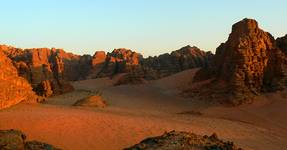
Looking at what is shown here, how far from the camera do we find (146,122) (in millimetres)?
16125

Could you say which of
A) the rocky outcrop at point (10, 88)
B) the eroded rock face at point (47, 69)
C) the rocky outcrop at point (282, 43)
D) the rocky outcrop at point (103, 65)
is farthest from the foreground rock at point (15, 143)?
the rocky outcrop at point (103, 65)

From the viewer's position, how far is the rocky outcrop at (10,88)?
18.3 metres

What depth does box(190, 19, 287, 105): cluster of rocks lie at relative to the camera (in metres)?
22.0

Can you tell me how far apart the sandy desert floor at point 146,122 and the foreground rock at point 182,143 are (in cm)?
491

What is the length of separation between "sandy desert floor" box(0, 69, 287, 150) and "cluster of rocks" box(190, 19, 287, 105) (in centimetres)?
77

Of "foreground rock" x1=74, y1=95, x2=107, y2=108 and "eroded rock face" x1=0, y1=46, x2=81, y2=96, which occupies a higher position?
"eroded rock face" x1=0, y1=46, x2=81, y2=96

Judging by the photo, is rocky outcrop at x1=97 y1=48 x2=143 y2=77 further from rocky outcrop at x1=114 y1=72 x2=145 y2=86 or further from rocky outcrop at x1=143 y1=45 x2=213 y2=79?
rocky outcrop at x1=114 y1=72 x2=145 y2=86

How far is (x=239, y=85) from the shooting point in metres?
21.9

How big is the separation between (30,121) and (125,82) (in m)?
22.5

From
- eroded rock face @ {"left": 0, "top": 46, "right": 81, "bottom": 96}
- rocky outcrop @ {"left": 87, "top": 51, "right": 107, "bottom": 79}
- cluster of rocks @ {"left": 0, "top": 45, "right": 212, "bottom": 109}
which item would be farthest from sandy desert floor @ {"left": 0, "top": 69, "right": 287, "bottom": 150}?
rocky outcrop @ {"left": 87, "top": 51, "right": 107, "bottom": 79}

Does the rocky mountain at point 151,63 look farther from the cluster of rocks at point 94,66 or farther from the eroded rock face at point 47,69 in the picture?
the eroded rock face at point 47,69

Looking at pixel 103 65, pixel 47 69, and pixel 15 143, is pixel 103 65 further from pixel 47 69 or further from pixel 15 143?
pixel 15 143

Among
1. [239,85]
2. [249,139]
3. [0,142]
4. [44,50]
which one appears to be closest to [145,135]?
[249,139]

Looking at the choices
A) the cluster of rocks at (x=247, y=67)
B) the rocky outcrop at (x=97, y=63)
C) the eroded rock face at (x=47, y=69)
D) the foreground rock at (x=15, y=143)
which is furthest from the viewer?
the rocky outcrop at (x=97, y=63)
